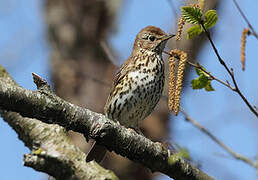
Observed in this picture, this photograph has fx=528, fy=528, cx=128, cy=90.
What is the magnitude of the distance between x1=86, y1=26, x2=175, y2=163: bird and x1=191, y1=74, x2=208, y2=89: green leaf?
1833mm

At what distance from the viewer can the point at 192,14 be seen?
2.59m

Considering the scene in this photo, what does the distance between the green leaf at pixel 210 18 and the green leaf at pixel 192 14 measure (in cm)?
3

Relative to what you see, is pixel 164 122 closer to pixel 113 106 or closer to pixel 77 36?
pixel 77 36

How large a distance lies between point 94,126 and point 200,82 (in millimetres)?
627

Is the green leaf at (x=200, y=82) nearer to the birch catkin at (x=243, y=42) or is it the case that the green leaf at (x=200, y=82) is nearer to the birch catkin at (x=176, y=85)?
the birch catkin at (x=176, y=85)

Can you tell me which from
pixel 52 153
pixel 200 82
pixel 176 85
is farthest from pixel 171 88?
pixel 52 153

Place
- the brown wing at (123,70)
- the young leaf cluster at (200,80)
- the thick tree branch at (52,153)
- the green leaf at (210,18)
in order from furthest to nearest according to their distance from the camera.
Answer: the brown wing at (123,70) < the thick tree branch at (52,153) < the young leaf cluster at (200,80) < the green leaf at (210,18)

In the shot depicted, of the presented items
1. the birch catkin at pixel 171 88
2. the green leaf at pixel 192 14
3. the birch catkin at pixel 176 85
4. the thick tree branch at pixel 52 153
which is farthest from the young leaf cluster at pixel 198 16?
the thick tree branch at pixel 52 153

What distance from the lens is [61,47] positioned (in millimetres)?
8258

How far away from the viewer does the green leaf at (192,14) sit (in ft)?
8.44

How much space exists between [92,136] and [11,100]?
1.66 feet

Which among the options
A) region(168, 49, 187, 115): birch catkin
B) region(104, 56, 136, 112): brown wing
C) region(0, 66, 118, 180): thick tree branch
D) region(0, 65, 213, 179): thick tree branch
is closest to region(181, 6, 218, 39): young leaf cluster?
region(168, 49, 187, 115): birch catkin

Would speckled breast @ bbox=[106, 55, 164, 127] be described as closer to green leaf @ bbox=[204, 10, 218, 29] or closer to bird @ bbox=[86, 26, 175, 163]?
bird @ bbox=[86, 26, 175, 163]

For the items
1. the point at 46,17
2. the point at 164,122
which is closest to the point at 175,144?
the point at 164,122
